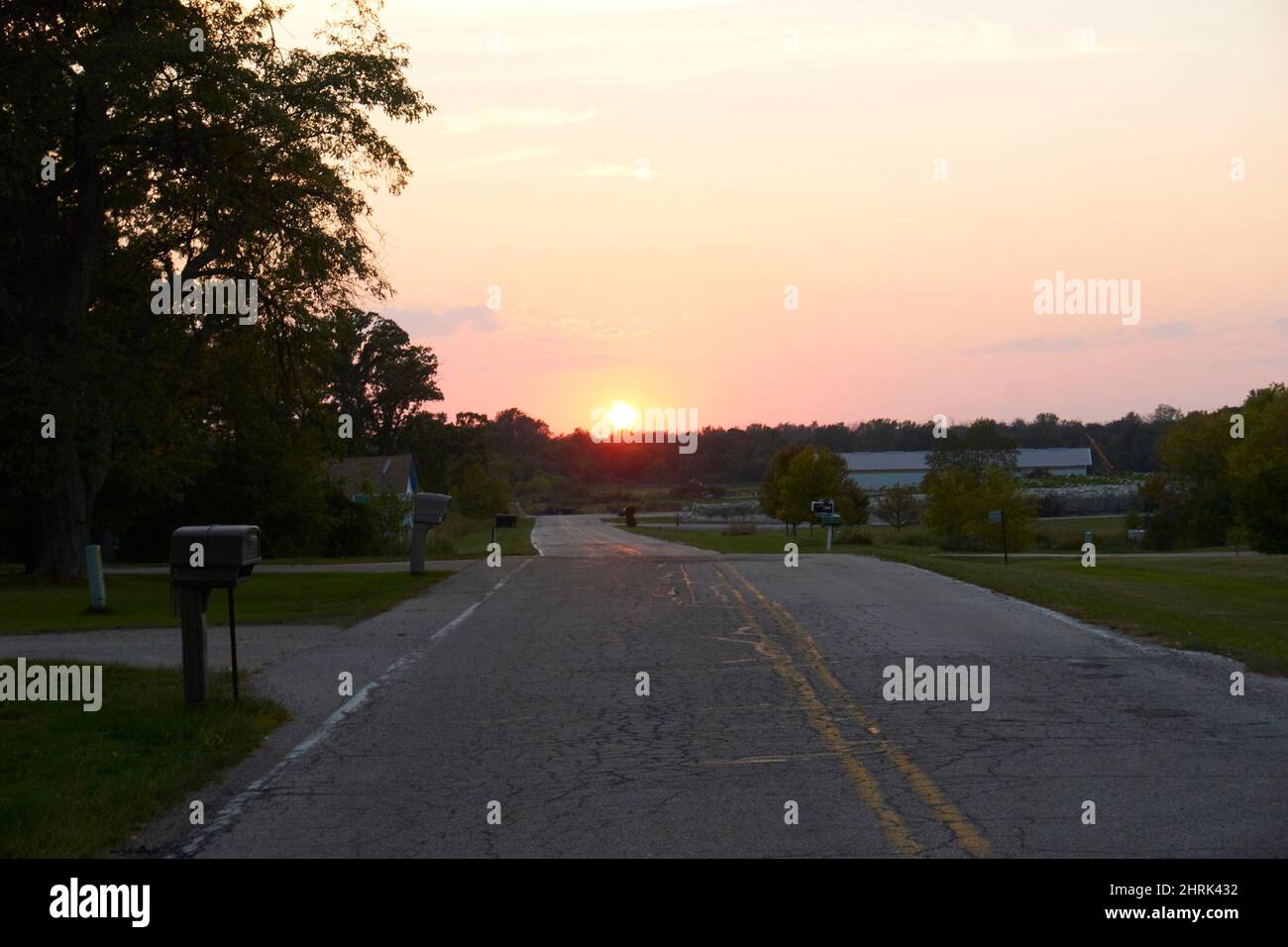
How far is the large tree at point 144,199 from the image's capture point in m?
23.9

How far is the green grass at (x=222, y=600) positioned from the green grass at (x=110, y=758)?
7.36 metres

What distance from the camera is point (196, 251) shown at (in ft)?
89.2

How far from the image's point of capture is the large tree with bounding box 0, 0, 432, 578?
941 inches

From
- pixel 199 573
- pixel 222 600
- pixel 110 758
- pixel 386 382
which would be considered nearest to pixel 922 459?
pixel 386 382

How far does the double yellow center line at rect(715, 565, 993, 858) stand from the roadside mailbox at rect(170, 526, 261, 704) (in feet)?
16.2

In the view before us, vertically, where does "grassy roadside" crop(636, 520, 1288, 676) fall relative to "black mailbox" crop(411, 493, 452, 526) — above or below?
below

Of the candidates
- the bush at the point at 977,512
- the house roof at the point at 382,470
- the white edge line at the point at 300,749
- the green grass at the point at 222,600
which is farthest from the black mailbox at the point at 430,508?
the house roof at the point at 382,470

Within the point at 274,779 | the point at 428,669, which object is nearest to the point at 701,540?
the point at 428,669

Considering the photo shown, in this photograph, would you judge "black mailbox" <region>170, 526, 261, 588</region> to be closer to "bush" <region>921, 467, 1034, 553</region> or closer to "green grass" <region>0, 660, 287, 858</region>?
"green grass" <region>0, 660, 287, 858</region>

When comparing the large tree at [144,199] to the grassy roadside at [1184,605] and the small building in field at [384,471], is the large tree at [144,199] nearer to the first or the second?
the grassy roadside at [1184,605]

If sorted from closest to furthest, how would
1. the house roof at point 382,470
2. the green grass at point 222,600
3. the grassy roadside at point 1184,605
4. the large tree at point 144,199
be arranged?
1. the grassy roadside at point 1184,605
2. the green grass at point 222,600
3. the large tree at point 144,199
4. the house roof at point 382,470

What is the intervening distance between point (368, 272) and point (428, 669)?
605 inches

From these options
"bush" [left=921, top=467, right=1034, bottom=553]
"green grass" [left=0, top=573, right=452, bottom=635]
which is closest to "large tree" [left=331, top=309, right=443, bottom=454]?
"bush" [left=921, top=467, right=1034, bottom=553]
